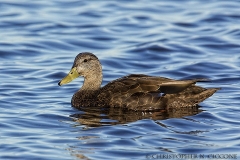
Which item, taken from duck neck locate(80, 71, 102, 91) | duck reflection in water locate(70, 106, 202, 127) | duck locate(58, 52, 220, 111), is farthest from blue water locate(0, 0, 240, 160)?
duck neck locate(80, 71, 102, 91)

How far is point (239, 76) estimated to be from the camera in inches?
618

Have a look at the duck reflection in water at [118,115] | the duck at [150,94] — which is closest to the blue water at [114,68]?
the duck reflection in water at [118,115]

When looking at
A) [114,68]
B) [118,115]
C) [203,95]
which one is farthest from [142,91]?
[114,68]

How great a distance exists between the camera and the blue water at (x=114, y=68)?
1041 centimetres

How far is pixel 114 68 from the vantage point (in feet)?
55.7

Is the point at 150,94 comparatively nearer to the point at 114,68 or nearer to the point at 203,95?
the point at 203,95

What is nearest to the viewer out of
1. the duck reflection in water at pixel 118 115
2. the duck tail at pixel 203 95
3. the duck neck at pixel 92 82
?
the duck reflection in water at pixel 118 115

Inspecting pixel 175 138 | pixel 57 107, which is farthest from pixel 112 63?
pixel 175 138

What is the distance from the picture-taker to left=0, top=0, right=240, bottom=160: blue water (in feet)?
34.2

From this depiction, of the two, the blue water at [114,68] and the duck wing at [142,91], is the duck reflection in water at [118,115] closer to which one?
the blue water at [114,68]

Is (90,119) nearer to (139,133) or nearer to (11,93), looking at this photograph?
(139,133)

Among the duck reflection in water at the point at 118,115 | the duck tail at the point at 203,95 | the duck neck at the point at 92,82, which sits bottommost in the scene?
the duck reflection in water at the point at 118,115

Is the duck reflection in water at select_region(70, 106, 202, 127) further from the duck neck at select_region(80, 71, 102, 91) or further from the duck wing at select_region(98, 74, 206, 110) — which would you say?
the duck neck at select_region(80, 71, 102, 91)

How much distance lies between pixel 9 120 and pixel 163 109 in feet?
9.12
